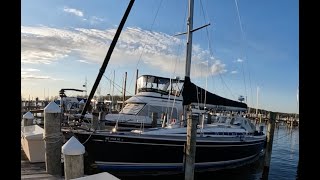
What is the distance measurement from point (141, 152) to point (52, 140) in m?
5.17

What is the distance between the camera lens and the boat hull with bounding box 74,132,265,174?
486 inches

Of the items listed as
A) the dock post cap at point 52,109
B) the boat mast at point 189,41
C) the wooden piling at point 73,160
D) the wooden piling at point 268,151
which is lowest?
the wooden piling at point 268,151

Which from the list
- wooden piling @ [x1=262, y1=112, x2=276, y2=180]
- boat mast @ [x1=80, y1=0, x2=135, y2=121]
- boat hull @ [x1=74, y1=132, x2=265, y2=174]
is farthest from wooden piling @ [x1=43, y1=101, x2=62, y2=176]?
wooden piling @ [x1=262, y1=112, x2=276, y2=180]

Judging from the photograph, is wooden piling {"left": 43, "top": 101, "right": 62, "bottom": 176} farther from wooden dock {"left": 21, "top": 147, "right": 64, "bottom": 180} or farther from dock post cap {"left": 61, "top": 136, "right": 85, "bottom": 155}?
dock post cap {"left": 61, "top": 136, "right": 85, "bottom": 155}

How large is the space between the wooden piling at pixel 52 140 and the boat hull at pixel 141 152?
3.63m

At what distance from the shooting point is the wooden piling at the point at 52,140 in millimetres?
8055

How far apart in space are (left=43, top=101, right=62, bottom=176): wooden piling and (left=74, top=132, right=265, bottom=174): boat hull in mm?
3633

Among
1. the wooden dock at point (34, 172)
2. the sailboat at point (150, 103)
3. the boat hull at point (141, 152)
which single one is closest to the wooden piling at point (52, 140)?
the wooden dock at point (34, 172)

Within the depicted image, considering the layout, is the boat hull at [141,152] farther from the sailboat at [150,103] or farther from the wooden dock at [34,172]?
the sailboat at [150,103]

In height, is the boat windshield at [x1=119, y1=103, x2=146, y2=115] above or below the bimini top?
below
